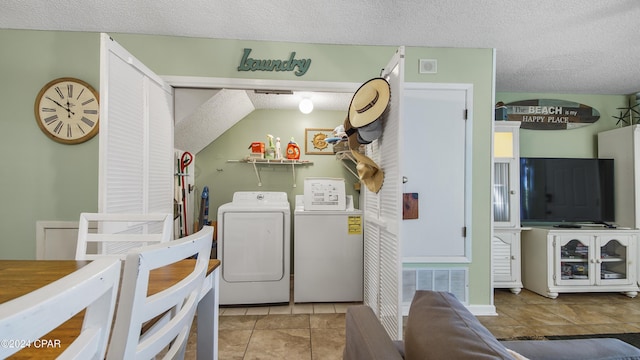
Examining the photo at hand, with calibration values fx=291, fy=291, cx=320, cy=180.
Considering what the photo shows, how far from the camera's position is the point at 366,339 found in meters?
0.90

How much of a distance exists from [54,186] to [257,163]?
209 centimetres

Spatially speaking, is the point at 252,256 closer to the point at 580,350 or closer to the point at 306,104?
the point at 306,104

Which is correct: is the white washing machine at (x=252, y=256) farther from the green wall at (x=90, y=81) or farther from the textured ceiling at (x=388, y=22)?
the textured ceiling at (x=388, y=22)

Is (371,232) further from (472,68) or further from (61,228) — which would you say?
(61,228)

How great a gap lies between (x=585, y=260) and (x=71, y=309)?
433 centimetres

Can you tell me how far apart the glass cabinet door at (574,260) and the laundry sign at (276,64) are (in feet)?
10.6

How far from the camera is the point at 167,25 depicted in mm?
2326

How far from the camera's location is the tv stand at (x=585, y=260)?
3131 millimetres

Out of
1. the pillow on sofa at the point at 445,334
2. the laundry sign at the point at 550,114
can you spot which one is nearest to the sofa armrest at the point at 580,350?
the pillow on sofa at the point at 445,334

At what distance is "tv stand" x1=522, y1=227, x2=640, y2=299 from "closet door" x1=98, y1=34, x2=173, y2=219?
392cm

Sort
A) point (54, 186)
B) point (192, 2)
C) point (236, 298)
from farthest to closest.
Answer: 1. point (236, 298)
2. point (54, 186)
3. point (192, 2)

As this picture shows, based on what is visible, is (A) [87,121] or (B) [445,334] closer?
(B) [445,334]

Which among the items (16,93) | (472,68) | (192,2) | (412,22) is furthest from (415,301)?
(16,93)

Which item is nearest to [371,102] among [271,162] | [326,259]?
[326,259]
